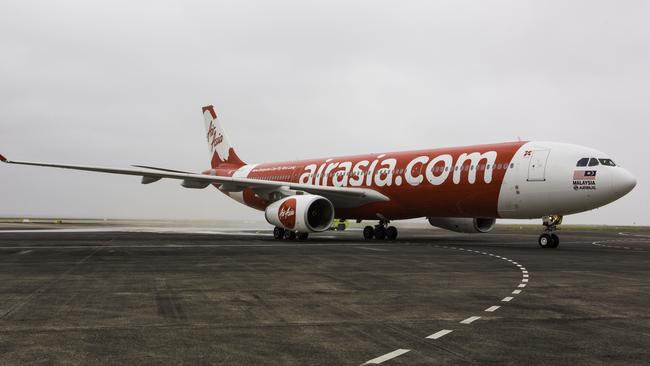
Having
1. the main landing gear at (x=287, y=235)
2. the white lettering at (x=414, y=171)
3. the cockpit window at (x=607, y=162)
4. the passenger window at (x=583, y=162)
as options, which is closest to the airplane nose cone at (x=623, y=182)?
the cockpit window at (x=607, y=162)

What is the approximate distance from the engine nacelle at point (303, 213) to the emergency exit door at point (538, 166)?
26.6ft

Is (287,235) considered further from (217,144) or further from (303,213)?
(217,144)

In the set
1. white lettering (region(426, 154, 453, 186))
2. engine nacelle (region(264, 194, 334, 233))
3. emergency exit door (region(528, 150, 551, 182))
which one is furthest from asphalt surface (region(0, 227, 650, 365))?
engine nacelle (region(264, 194, 334, 233))

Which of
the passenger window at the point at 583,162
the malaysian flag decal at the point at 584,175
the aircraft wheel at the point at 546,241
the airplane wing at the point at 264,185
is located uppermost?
the passenger window at the point at 583,162

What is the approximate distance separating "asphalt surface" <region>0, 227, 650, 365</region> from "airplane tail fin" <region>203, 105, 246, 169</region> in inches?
985

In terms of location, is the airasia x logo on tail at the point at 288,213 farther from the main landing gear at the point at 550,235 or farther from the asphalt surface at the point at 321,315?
the asphalt surface at the point at 321,315

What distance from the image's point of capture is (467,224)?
1055 inches

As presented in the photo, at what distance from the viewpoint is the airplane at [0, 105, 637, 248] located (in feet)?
64.4

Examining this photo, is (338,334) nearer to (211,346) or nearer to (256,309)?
(211,346)

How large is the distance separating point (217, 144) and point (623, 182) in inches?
1010

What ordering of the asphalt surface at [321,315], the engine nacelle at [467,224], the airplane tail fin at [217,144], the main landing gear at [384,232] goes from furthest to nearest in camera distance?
the airplane tail fin at [217,144]
the main landing gear at [384,232]
the engine nacelle at [467,224]
the asphalt surface at [321,315]

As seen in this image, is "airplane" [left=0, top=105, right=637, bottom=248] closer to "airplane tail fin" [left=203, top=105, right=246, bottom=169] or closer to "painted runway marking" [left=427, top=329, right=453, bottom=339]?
"airplane tail fin" [left=203, top=105, right=246, bottom=169]

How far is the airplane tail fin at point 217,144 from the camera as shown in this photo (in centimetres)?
3788

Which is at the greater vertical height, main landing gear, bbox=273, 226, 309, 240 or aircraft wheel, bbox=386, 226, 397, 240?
aircraft wheel, bbox=386, 226, 397, 240
